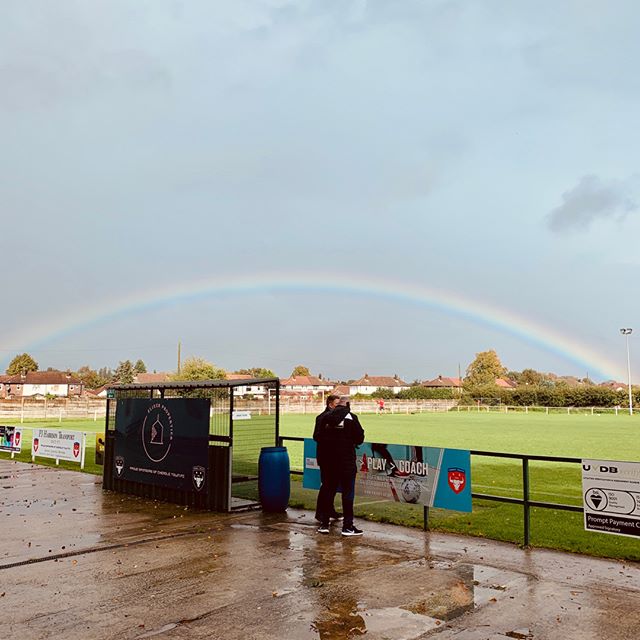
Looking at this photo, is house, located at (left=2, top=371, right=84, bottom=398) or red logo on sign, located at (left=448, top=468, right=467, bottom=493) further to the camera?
house, located at (left=2, top=371, right=84, bottom=398)

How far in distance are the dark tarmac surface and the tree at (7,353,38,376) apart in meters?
157

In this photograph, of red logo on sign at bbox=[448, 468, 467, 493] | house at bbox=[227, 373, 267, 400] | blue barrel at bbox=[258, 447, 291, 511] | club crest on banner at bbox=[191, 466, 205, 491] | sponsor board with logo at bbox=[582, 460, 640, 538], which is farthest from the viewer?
house at bbox=[227, 373, 267, 400]

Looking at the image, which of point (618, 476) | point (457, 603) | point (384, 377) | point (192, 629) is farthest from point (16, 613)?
point (384, 377)

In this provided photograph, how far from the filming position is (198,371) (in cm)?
8425

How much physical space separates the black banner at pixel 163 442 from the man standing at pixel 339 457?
247 centimetres

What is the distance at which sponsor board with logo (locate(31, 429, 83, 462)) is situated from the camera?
1792cm

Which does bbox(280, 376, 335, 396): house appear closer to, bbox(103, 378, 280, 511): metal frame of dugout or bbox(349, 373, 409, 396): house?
bbox(349, 373, 409, 396): house

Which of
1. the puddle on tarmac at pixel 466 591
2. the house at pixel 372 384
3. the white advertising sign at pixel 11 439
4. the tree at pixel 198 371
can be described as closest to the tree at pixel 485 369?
the house at pixel 372 384

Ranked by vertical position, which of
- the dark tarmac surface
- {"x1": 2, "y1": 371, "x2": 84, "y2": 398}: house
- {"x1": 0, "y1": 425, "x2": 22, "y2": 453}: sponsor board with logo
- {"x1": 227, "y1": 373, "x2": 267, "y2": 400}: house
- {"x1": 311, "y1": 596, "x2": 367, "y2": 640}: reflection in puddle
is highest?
{"x1": 2, "y1": 371, "x2": 84, "y2": 398}: house

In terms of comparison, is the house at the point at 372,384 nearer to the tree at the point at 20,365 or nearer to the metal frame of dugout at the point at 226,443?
the tree at the point at 20,365

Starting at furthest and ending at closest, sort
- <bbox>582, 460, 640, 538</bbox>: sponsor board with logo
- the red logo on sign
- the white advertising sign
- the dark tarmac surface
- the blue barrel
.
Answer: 1. the white advertising sign
2. the blue barrel
3. the red logo on sign
4. <bbox>582, 460, 640, 538</bbox>: sponsor board with logo
5. the dark tarmac surface

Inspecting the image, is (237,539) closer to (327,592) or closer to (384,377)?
(327,592)

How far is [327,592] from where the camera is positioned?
6277 millimetres

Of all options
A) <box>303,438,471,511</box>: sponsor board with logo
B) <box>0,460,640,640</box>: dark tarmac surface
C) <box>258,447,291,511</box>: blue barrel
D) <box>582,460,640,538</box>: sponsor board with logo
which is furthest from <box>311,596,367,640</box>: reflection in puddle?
<box>258,447,291,511</box>: blue barrel
